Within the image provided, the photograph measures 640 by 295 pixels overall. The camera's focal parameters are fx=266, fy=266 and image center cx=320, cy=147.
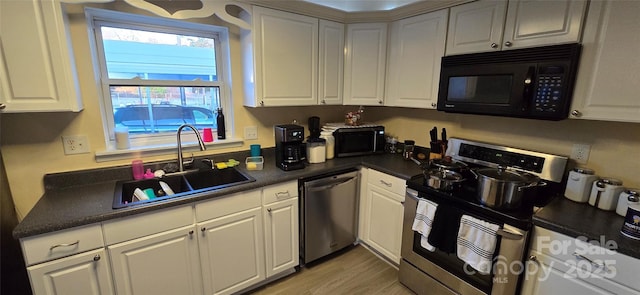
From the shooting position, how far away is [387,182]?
7.04ft

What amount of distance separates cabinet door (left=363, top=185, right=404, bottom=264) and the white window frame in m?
1.27

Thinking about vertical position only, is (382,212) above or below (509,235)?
below

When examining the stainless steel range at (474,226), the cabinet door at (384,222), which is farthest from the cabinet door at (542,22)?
the cabinet door at (384,222)

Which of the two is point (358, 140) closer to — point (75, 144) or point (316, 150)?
point (316, 150)

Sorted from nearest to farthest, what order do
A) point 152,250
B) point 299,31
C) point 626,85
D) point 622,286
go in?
point 622,286 < point 626,85 < point 152,250 < point 299,31

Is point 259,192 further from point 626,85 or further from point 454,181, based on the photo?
point 626,85

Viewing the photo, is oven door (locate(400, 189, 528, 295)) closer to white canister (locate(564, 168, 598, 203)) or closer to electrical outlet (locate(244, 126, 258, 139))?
white canister (locate(564, 168, 598, 203))

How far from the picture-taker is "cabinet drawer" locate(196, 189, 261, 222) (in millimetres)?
1631

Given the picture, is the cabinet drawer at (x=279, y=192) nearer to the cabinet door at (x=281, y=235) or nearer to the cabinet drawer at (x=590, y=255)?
the cabinet door at (x=281, y=235)

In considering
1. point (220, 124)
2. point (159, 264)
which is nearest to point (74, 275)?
point (159, 264)

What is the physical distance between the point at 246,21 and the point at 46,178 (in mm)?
1633

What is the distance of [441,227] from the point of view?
1.65m

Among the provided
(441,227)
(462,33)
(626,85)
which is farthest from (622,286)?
(462,33)

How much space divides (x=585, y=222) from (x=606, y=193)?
0.27m
